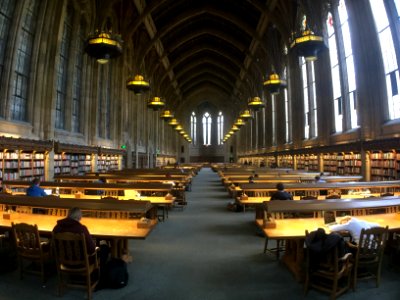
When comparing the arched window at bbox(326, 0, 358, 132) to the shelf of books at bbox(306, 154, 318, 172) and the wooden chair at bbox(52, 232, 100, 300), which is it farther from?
the wooden chair at bbox(52, 232, 100, 300)

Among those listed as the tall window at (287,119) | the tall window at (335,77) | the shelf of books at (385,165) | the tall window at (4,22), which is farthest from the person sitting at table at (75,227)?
the tall window at (287,119)

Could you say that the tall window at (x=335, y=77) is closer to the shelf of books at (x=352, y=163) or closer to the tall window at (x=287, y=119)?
the shelf of books at (x=352, y=163)

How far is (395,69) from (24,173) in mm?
14995

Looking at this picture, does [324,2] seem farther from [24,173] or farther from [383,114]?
[24,173]

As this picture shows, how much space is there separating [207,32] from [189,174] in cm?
1970

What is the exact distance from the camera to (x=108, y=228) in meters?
4.64

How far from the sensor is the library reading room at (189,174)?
4.20m

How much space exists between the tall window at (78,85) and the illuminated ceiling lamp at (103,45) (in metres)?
9.10

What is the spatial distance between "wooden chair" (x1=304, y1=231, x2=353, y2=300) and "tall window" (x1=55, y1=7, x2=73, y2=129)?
15413mm

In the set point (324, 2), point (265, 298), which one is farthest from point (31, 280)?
point (324, 2)

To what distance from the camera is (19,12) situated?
40.5 ft

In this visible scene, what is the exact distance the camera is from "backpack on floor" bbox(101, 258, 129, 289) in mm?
4207

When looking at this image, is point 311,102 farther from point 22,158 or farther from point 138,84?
point 22,158

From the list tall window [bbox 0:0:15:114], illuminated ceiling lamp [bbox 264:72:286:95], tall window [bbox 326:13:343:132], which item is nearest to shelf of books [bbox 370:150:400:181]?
tall window [bbox 326:13:343:132]
